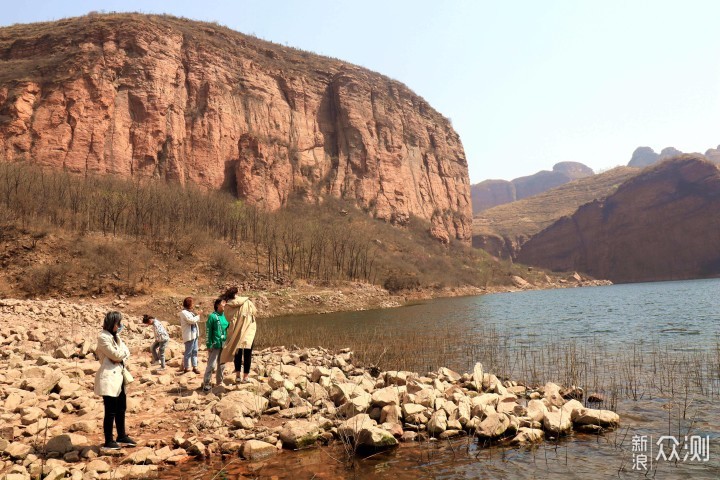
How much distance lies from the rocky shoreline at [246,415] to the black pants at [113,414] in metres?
0.32

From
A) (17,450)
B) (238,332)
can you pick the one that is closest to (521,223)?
(238,332)

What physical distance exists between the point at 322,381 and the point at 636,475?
6492 millimetres

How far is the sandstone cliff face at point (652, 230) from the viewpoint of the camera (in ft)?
429

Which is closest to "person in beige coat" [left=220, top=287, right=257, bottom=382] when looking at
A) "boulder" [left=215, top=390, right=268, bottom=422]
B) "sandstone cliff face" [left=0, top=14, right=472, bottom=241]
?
"boulder" [left=215, top=390, right=268, bottom=422]

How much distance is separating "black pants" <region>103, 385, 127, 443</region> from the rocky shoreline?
318 millimetres

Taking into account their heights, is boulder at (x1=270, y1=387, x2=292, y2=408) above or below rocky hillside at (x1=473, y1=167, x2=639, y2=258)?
below

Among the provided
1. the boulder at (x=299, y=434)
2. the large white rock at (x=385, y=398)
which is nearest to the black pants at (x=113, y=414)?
the boulder at (x=299, y=434)

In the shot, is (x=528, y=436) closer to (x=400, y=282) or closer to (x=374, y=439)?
(x=374, y=439)

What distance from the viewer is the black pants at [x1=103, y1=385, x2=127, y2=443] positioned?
6957 mm

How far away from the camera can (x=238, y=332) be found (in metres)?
10.3

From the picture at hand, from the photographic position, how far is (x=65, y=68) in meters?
71.6

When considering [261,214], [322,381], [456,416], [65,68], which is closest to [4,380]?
[322,381]

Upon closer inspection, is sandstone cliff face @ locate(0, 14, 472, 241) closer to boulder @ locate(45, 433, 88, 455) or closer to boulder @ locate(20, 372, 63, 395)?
boulder @ locate(20, 372, 63, 395)

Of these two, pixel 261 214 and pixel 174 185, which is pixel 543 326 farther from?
pixel 174 185
